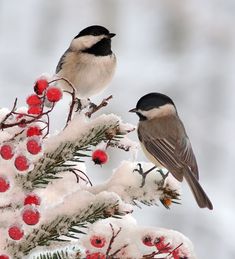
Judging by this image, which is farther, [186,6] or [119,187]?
[186,6]

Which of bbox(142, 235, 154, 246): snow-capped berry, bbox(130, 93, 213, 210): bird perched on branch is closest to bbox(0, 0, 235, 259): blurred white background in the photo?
bbox(130, 93, 213, 210): bird perched on branch

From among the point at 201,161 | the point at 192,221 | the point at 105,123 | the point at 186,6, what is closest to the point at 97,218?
the point at 105,123

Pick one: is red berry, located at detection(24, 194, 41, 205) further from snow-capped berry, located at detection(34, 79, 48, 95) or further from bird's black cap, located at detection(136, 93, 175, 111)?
bird's black cap, located at detection(136, 93, 175, 111)

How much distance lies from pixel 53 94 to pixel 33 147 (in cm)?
14

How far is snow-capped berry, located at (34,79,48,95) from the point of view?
146cm

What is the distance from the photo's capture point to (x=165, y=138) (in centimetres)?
234

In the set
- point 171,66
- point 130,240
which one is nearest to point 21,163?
point 130,240

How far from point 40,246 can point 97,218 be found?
0.11 m

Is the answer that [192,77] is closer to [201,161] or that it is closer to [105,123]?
[201,161]

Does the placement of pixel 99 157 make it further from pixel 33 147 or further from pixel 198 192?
pixel 198 192

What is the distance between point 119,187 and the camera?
58.7 inches

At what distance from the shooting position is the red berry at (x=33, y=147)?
53.1 inches

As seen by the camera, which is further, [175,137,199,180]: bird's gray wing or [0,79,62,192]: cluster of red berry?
[175,137,199,180]: bird's gray wing

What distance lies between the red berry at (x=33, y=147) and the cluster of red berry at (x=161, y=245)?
9.9 inches
